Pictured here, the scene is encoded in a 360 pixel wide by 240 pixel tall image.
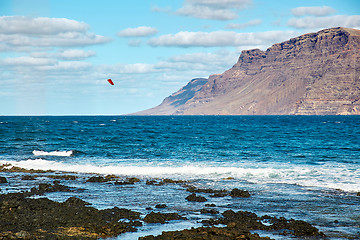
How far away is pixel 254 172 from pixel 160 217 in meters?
16.2

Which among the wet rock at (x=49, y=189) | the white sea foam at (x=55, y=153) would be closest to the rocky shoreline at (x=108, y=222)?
the wet rock at (x=49, y=189)

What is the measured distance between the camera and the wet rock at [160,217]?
51.9 feet

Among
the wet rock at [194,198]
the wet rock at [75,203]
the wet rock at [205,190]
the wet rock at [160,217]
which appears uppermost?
the wet rock at [75,203]

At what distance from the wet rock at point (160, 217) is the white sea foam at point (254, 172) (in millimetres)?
11581

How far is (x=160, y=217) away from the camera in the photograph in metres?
16.2

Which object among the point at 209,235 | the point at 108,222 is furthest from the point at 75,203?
the point at 209,235

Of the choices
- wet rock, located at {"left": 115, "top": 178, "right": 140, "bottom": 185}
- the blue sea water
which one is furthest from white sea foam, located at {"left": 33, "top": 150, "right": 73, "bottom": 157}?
wet rock, located at {"left": 115, "top": 178, "right": 140, "bottom": 185}

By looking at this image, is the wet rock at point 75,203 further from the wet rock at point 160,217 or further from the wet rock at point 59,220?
the wet rock at point 160,217

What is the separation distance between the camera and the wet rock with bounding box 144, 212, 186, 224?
1582 centimetres

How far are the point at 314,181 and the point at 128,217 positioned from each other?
15.2 meters

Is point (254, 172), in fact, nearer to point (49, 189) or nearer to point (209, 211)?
point (209, 211)

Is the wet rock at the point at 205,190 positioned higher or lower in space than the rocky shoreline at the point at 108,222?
lower

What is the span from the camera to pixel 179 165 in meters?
35.8

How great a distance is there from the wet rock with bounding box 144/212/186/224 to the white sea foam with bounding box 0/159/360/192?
1158cm
